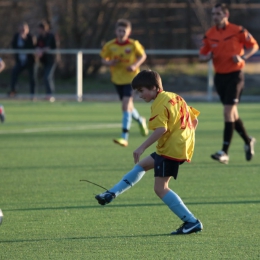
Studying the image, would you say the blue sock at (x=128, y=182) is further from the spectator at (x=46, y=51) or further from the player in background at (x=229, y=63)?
the spectator at (x=46, y=51)

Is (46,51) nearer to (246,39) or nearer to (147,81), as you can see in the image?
(246,39)

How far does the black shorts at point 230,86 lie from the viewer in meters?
10.3

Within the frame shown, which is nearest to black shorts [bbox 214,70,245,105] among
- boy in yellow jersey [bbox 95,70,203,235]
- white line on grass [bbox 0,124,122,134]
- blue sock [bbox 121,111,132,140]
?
blue sock [bbox 121,111,132,140]

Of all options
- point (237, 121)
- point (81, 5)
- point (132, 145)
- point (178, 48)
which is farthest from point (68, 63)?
point (237, 121)

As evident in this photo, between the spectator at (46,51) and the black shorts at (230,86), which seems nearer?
the black shorts at (230,86)

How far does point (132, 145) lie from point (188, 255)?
22.2ft

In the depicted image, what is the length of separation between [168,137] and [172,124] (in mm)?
120

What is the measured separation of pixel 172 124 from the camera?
19.7 ft

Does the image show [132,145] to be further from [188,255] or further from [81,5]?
[81,5]

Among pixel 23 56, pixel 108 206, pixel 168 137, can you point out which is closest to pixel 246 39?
pixel 108 206

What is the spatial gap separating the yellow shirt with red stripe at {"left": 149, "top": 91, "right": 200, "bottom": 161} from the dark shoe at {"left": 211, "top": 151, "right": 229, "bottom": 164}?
3984 mm

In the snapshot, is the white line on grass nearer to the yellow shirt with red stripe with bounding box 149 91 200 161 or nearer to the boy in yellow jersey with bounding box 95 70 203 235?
the boy in yellow jersey with bounding box 95 70 203 235

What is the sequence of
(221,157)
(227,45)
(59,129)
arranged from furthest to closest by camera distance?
(59,129) < (227,45) < (221,157)

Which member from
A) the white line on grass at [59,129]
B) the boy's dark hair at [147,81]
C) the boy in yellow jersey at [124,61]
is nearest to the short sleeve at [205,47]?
the boy in yellow jersey at [124,61]
